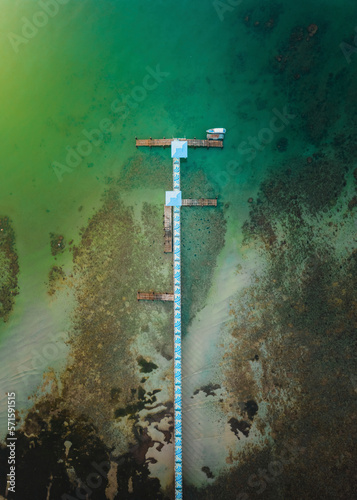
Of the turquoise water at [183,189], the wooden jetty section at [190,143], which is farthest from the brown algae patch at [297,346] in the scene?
the wooden jetty section at [190,143]

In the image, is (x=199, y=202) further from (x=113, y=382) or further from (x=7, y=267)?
(x=7, y=267)

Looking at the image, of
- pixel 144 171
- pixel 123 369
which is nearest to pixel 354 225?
pixel 144 171

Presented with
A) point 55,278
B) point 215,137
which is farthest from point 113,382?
point 215,137

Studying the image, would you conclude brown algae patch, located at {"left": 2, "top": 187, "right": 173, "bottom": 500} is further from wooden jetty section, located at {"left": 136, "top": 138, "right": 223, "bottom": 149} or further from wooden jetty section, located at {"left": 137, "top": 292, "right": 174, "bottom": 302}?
wooden jetty section, located at {"left": 136, "top": 138, "right": 223, "bottom": 149}

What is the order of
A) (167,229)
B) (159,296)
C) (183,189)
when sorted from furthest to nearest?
(183,189)
(167,229)
(159,296)

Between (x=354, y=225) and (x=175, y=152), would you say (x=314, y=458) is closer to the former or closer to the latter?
(x=354, y=225)
